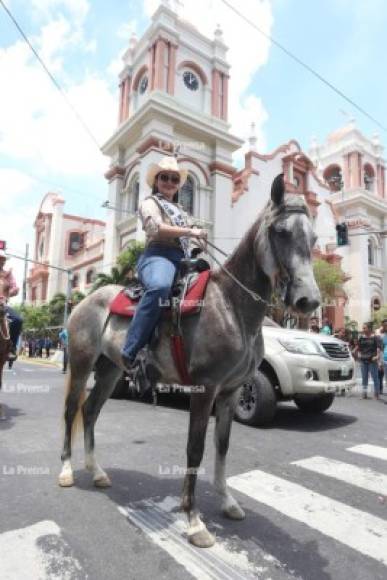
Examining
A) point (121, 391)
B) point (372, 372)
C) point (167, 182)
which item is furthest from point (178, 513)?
point (372, 372)

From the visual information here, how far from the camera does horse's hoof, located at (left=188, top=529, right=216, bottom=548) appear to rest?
99.7 inches

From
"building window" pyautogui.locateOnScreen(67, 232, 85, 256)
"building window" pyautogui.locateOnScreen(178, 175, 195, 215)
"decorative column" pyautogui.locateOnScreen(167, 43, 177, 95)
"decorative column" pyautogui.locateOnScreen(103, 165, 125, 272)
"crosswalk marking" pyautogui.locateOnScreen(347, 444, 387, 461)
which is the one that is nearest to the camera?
"crosswalk marking" pyautogui.locateOnScreen(347, 444, 387, 461)

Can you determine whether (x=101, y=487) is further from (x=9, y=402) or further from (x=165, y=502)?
(x=9, y=402)

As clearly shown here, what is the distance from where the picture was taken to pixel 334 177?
45.0 metres

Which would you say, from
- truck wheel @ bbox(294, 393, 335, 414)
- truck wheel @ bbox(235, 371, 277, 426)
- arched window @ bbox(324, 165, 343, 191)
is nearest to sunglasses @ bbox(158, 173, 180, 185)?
truck wheel @ bbox(235, 371, 277, 426)

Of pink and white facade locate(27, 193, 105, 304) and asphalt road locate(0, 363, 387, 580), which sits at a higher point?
pink and white facade locate(27, 193, 105, 304)

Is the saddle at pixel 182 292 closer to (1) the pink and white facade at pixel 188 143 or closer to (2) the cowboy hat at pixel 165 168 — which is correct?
(2) the cowboy hat at pixel 165 168

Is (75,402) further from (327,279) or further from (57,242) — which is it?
(57,242)

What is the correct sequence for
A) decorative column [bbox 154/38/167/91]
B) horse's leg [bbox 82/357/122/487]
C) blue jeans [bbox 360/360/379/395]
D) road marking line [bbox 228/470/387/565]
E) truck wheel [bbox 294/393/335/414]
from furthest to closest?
decorative column [bbox 154/38/167/91]
blue jeans [bbox 360/360/379/395]
truck wheel [bbox 294/393/335/414]
horse's leg [bbox 82/357/122/487]
road marking line [bbox 228/470/387/565]

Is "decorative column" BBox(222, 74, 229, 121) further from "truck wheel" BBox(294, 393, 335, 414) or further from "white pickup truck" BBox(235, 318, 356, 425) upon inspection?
"truck wheel" BBox(294, 393, 335, 414)

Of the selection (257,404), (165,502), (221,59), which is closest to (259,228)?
(165,502)

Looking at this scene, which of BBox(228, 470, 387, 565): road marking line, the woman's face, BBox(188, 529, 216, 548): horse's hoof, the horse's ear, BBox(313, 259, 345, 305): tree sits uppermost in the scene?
BBox(313, 259, 345, 305): tree

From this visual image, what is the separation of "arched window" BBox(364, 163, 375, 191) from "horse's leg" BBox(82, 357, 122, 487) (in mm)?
46715

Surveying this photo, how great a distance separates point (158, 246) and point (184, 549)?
222cm
